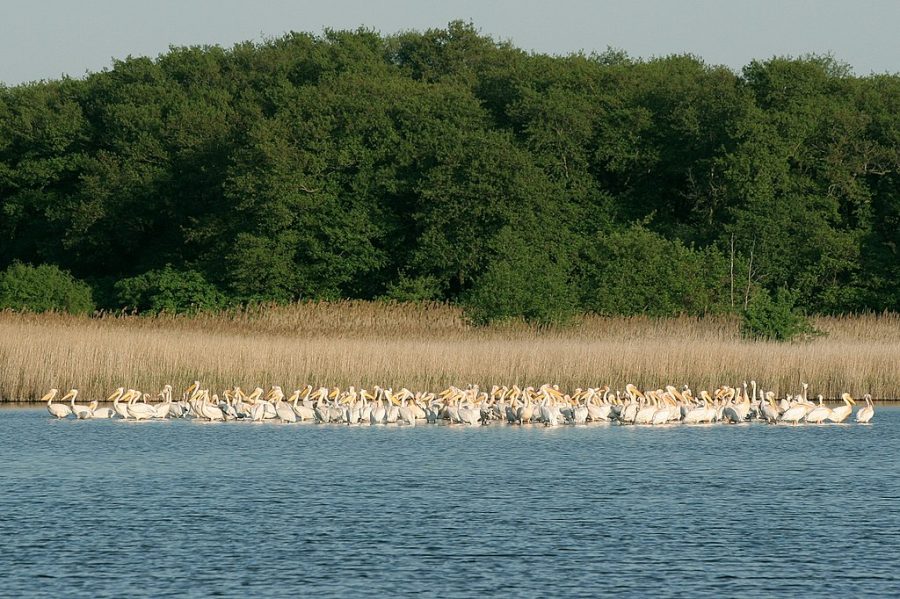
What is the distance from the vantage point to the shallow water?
13.5 meters

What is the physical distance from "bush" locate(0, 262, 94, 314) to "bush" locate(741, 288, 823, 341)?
26.4 m

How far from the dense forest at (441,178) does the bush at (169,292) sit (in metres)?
0.10

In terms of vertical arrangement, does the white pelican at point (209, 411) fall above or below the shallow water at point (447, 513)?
above

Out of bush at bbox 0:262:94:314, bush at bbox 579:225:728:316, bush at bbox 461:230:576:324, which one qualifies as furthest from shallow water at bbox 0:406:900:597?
bush at bbox 0:262:94:314

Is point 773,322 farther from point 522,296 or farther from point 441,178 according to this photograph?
point 441,178

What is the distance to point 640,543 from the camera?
15125mm

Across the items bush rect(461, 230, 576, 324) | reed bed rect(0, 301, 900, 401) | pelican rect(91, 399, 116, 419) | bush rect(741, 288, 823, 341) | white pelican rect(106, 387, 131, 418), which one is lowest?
pelican rect(91, 399, 116, 419)

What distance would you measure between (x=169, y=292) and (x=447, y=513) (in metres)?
39.3

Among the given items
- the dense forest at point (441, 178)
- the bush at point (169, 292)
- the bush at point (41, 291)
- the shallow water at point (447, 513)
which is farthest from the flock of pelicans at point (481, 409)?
the bush at point (41, 291)

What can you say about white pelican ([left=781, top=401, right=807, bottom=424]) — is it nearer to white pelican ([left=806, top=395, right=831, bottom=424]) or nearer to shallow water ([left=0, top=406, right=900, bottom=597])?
white pelican ([left=806, top=395, right=831, bottom=424])

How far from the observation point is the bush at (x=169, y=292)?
5397 cm

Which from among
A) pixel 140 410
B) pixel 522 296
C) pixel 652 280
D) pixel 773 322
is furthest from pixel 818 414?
pixel 652 280

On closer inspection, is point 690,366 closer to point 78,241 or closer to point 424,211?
point 424,211

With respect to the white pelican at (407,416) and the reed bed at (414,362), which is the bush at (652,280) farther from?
the white pelican at (407,416)
